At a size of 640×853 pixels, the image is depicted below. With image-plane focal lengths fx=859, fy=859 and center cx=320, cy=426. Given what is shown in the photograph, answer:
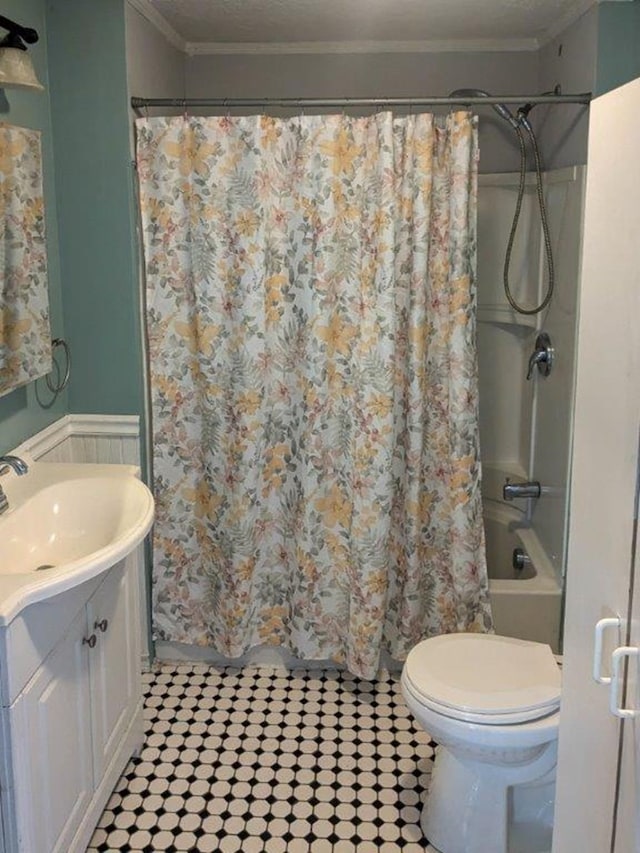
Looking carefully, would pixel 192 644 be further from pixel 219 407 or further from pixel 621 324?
pixel 621 324

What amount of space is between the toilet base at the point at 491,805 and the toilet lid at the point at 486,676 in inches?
5.3

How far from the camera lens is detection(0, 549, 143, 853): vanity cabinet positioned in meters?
1.73

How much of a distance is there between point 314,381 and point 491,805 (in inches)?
53.6

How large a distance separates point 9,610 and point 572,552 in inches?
42.5

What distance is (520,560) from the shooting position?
3.25 metres

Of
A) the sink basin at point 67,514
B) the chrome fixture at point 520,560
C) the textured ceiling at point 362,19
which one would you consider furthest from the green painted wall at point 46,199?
the chrome fixture at point 520,560

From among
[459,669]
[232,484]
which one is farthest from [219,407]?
[459,669]

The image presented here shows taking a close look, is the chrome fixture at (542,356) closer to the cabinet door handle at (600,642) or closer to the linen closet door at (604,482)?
the linen closet door at (604,482)

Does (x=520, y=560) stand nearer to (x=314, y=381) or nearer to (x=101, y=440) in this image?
(x=314, y=381)

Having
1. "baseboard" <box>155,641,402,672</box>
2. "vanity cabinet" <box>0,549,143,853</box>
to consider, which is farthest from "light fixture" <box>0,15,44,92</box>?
"baseboard" <box>155,641,402,672</box>

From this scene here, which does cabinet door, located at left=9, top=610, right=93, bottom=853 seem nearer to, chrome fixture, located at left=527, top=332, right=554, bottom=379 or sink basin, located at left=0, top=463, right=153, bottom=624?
sink basin, located at left=0, top=463, right=153, bottom=624

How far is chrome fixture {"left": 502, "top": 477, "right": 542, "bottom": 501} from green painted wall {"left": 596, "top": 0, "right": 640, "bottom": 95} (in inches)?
55.9

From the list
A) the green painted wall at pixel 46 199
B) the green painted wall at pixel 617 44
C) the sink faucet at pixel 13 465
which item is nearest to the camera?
the sink faucet at pixel 13 465

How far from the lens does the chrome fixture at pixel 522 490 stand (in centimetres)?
329
